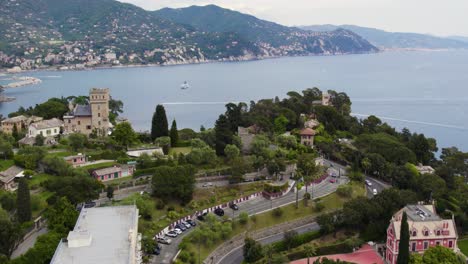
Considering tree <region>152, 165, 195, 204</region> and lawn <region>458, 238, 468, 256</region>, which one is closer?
lawn <region>458, 238, 468, 256</region>

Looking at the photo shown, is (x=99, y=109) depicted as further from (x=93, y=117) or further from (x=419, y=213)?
(x=419, y=213)

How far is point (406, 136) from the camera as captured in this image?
2053 inches

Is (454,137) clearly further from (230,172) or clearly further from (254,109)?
(230,172)

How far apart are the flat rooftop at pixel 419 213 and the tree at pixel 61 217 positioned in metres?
19.4

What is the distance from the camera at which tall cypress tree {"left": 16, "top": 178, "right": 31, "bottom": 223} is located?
25.4 metres

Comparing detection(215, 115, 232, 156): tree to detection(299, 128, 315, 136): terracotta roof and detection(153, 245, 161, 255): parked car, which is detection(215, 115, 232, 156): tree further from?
detection(153, 245, 161, 255): parked car

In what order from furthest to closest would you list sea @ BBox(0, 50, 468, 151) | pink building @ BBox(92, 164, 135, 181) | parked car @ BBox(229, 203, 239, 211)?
sea @ BBox(0, 50, 468, 151)
pink building @ BBox(92, 164, 135, 181)
parked car @ BBox(229, 203, 239, 211)

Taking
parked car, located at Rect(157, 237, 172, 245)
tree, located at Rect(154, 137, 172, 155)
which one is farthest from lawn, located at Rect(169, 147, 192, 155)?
parked car, located at Rect(157, 237, 172, 245)

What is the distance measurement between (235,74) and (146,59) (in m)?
54.4

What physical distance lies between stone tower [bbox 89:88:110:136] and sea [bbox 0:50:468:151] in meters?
22.6

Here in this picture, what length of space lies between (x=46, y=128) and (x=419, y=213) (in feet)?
111

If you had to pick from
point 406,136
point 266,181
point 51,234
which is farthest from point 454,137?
point 51,234

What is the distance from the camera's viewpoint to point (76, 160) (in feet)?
115

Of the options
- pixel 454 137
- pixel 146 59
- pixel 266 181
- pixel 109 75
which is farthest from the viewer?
pixel 146 59
